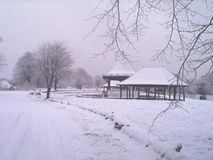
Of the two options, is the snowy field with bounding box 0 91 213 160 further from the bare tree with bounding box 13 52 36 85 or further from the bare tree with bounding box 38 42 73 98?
the bare tree with bounding box 13 52 36 85

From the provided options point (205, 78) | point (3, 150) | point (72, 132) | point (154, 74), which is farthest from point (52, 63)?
point (205, 78)

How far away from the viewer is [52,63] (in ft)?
157

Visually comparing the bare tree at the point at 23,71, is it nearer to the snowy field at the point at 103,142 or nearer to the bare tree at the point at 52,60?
the bare tree at the point at 52,60

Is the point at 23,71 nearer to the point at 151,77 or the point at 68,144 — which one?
the point at 151,77

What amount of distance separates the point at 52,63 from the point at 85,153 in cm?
4062

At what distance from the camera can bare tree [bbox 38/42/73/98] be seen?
47.1m

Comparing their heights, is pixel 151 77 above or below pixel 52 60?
below

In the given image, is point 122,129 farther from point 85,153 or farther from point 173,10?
point 173,10

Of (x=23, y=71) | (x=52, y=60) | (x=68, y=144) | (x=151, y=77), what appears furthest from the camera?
(x=23, y=71)

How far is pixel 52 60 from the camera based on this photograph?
47.8 metres

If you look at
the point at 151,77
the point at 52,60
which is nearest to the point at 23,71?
the point at 52,60

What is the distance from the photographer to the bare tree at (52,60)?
47.1 m

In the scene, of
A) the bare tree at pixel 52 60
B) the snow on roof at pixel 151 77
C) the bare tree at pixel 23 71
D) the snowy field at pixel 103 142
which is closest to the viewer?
the snowy field at pixel 103 142

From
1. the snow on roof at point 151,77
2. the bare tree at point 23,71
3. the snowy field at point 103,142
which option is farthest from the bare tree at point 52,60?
the bare tree at point 23,71
